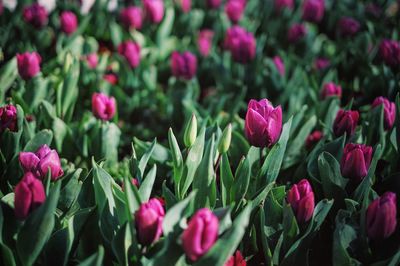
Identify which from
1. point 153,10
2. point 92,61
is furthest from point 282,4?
point 92,61

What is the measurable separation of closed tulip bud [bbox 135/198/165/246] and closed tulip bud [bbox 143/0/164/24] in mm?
2007

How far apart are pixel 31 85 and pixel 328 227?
1.22 metres

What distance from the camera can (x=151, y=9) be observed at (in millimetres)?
2973

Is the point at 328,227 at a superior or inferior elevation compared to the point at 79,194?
inferior

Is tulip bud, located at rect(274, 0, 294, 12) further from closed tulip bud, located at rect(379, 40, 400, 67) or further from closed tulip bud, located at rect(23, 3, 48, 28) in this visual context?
closed tulip bud, located at rect(23, 3, 48, 28)

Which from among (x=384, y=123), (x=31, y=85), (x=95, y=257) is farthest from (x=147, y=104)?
(x=95, y=257)

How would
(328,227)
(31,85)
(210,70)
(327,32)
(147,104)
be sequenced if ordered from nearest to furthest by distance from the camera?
(328,227) < (31,85) < (147,104) < (210,70) < (327,32)

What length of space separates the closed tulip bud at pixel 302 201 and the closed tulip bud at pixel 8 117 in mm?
846

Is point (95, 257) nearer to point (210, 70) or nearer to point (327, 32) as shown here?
point (210, 70)

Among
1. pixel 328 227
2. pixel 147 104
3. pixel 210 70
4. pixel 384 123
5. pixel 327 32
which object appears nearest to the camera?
pixel 328 227

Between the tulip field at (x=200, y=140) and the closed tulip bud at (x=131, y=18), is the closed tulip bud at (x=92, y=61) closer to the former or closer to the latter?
the tulip field at (x=200, y=140)

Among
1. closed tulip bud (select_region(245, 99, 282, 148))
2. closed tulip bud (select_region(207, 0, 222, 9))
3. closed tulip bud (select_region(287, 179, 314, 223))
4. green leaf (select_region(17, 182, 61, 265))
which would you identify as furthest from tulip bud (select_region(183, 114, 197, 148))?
closed tulip bud (select_region(207, 0, 222, 9))

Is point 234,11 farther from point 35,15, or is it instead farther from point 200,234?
point 200,234

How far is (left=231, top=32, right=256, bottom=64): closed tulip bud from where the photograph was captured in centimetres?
247
